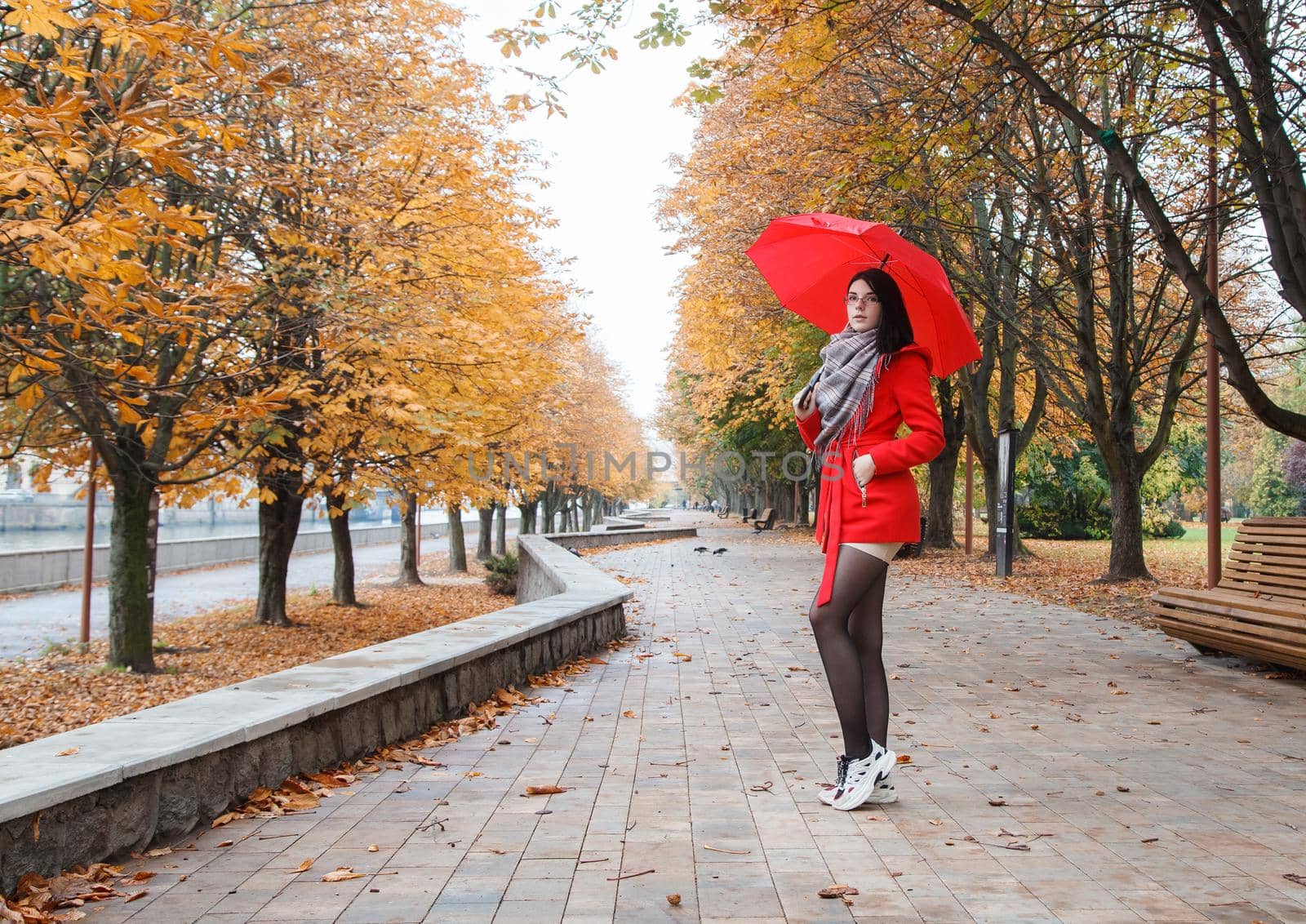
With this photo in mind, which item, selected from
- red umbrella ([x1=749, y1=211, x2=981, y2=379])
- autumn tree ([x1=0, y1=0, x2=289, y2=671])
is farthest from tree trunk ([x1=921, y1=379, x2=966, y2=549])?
red umbrella ([x1=749, y1=211, x2=981, y2=379])

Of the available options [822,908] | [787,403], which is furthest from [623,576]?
[822,908]

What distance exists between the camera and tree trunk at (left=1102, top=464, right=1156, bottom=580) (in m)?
16.5

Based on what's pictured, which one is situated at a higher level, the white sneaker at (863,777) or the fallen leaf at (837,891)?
the white sneaker at (863,777)

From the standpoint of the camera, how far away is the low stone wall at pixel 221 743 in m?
3.27

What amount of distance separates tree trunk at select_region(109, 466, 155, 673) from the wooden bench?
10628 millimetres

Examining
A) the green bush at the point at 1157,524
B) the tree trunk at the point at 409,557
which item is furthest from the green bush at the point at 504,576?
the green bush at the point at 1157,524

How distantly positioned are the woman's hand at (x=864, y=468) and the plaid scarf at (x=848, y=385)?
17cm

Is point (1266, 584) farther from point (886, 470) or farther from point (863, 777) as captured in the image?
point (886, 470)

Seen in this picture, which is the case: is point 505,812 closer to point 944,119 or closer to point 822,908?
point 822,908

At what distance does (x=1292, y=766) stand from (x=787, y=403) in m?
22.3

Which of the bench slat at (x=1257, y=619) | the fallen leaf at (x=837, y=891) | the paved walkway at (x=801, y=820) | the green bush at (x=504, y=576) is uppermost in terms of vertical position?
the bench slat at (x=1257, y=619)

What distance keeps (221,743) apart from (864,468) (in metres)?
2.64

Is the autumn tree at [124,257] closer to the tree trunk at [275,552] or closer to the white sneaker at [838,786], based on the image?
the tree trunk at [275,552]

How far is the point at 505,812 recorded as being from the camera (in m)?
4.22
